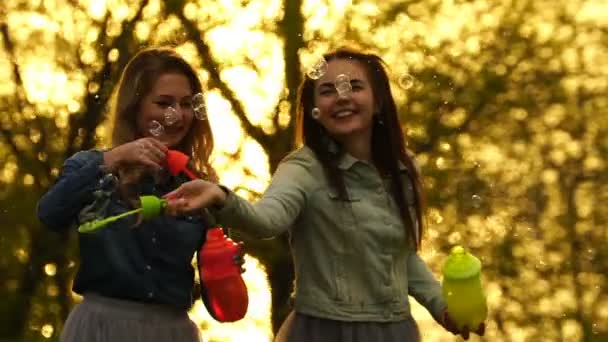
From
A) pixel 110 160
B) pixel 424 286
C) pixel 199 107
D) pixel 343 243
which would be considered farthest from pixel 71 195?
pixel 424 286

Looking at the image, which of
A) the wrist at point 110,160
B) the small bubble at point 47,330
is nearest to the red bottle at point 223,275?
the wrist at point 110,160

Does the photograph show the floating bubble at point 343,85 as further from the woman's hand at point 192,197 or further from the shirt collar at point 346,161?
the woman's hand at point 192,197

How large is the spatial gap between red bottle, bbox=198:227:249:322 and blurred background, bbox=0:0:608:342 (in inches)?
192

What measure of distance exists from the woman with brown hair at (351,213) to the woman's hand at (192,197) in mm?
265

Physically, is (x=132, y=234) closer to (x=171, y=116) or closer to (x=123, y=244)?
(x=123, y=244)

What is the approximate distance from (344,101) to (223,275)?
1.66 feet

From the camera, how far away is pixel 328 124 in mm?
3016

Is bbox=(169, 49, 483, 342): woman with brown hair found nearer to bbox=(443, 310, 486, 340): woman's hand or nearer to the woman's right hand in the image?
bbox=(443, 310, 486, 340): woman's hand

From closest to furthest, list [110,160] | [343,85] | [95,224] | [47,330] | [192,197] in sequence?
[192,197]
[95,224]
[110,160]
[343,85]
[47,330]

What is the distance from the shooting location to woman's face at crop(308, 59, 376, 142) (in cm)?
300

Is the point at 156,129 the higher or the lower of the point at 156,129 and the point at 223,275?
the higher

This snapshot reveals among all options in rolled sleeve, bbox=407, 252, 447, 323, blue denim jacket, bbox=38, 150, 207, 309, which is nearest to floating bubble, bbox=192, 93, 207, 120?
blue denim jacket, bbox=38, 150, 207, 309

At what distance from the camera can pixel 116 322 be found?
2859mm

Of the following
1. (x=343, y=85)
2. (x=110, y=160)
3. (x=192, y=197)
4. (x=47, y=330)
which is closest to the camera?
(x=192, y=197)
